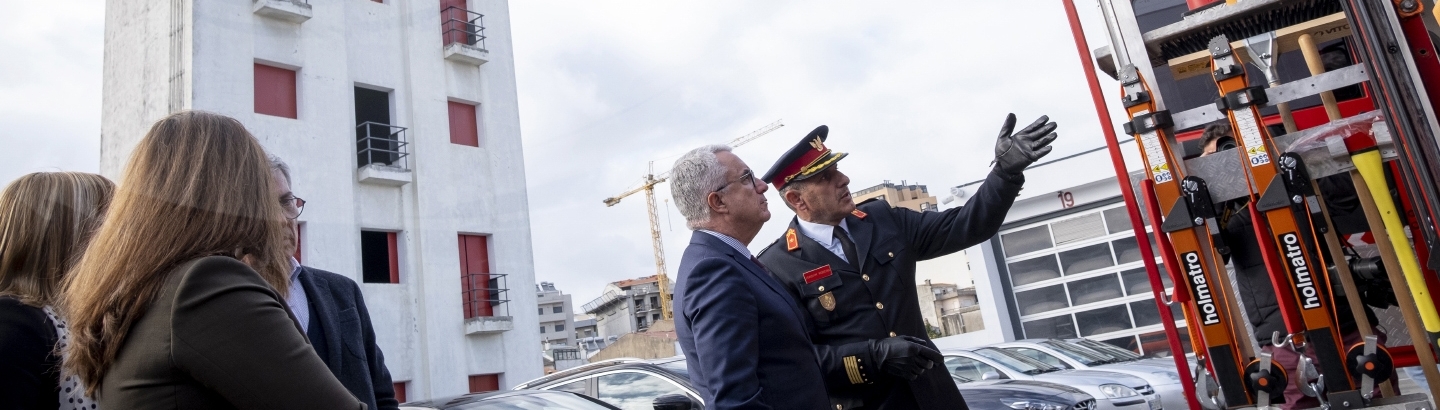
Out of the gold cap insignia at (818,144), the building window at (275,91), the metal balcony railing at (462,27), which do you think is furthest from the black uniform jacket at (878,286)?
the metal balcony railing at (462,27)

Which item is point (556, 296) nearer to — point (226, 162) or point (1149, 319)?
point (1149, 319)

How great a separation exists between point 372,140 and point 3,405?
16445mm

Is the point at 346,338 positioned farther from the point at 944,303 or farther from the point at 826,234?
the point at 944,303

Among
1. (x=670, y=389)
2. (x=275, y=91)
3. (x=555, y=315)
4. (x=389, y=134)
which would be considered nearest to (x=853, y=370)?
(x=670, y=389)

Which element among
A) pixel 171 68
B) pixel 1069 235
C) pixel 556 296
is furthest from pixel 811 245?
pixel 556 296

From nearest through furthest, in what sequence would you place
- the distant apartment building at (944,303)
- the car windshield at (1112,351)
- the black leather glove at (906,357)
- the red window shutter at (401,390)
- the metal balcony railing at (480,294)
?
the black leather glove at (906,357) < the car windshield at (1112,351) < the red window shutter at (401,390) < the metal balcony railing at (480,294) < the distant apartment building at (944,303)

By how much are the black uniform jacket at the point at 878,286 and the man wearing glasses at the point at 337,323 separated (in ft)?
4.52

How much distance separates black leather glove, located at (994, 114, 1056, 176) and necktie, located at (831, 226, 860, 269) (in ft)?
1.92

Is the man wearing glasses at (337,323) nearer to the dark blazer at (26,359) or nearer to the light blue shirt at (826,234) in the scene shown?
the dark blazer at (26,359)

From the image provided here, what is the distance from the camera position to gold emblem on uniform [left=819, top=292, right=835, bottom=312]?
3398 mm

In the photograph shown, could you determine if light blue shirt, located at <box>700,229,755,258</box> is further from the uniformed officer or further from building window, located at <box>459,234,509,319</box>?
building window, located at <box>459,234,509,319</box>

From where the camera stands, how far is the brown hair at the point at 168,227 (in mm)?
1671

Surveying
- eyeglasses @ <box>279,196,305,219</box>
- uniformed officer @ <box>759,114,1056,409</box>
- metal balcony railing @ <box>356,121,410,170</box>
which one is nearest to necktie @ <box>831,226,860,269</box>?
uniformed officer @ <box>759,114,1056,409</box>

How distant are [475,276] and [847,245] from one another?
1539 cm
